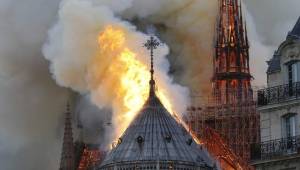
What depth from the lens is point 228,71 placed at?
14212 cm

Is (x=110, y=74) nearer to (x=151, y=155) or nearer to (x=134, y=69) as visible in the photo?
(x=134, y=69)

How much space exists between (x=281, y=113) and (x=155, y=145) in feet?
116

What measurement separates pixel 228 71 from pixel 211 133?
15643 mm

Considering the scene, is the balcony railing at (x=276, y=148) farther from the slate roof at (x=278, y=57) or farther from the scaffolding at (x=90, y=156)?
the scaffolding at (x=90, y=156)

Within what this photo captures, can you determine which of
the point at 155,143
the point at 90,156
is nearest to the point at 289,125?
the point at 155,143

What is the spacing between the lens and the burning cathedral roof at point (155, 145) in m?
107

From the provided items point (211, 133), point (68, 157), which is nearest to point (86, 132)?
point (68, 157)

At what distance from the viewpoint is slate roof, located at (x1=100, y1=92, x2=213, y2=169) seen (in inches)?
4227

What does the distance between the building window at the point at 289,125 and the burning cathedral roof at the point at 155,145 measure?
32650 millimetres

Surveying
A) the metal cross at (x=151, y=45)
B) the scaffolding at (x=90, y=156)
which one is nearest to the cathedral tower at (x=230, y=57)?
the scaffolding at (x=90, y=156)

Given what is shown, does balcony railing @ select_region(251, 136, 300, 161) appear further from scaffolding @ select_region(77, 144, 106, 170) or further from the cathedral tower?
the cathedral tower

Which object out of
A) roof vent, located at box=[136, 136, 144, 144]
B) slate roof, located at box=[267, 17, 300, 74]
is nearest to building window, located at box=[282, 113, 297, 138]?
slate roof, located at box=[267, 17, 300, 74]

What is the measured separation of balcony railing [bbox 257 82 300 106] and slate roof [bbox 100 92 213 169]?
104 ft

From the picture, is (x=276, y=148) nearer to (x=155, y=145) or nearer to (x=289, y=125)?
(x=289, y=125)
